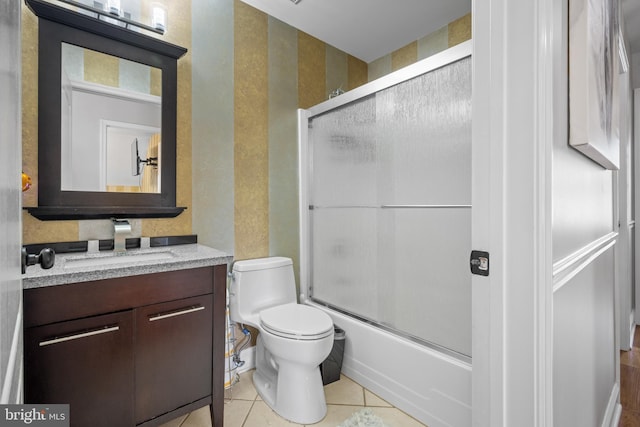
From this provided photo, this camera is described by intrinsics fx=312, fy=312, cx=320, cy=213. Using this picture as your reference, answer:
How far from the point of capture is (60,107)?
154 centimetres

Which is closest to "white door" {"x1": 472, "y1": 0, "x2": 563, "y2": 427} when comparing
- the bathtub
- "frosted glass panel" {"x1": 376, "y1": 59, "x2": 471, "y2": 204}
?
"frosted glass panel" {"x1": 376, "y1": 59, "x2": 471, "y2": 204}

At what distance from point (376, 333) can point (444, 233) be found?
30.7 inches

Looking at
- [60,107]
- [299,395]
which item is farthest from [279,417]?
[60,107]

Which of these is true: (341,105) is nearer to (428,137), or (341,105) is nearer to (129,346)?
(428,137)

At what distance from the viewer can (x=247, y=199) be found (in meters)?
2.20

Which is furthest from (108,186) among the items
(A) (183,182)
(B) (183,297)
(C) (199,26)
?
(C) (199,26)

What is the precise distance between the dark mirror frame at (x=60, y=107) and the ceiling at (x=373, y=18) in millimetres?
858

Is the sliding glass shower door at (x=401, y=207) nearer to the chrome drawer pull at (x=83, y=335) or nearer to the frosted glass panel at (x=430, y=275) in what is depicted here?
the frosted glass panel at (x=430, y=275)

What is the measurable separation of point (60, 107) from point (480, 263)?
1961 millimetres

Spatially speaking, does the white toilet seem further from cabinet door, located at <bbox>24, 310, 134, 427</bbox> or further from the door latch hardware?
the door latch hardware

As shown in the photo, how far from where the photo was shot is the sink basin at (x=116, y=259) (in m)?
1.37

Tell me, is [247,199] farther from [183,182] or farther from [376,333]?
[376,333]

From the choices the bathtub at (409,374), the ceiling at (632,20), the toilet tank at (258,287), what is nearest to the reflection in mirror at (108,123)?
the toilet tank at (258,287)

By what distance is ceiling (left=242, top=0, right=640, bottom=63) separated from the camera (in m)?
2.17
